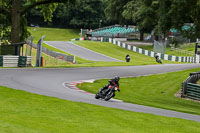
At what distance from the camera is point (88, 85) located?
80.3ft

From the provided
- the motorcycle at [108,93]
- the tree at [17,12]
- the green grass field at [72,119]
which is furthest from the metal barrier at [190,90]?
the tree at [17,12]

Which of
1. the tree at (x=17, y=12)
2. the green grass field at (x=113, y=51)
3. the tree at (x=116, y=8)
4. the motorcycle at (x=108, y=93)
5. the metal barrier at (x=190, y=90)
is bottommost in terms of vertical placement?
the green grass field at (x=113, y=51)

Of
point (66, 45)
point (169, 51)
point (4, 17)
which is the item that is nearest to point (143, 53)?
point (169, 51)

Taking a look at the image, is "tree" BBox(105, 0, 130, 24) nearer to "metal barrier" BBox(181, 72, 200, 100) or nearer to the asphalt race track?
the asphalt race track

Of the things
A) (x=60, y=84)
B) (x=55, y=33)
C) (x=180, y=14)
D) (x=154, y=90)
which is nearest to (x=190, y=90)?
(x=154, y=90)

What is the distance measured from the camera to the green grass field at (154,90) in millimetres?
19453

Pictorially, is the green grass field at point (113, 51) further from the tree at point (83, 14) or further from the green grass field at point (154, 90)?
the tree at point (83, 14)

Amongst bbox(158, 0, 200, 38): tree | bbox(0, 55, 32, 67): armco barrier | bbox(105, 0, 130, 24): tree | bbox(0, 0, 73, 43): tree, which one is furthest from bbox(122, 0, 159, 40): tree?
bbox(0, 55, 32, 67): armco barrier

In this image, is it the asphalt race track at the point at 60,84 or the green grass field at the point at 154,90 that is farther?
the green grass field at the point at 154,90

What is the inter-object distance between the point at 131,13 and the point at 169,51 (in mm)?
13036

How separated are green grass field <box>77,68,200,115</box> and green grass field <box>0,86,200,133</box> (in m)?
4.48

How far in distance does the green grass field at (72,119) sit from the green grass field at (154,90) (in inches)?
176

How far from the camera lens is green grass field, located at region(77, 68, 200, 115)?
19453 millimetres

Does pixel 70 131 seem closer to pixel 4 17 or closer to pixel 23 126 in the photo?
pixel 23 126
